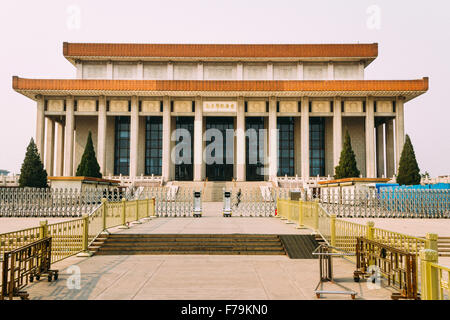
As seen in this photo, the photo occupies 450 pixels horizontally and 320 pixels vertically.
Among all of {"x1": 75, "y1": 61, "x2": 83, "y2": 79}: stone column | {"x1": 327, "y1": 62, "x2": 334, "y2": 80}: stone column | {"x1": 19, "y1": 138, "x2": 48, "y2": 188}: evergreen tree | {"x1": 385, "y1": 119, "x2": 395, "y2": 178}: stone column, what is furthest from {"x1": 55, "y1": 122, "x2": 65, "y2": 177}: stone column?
{"x1": 385, "y1": 119, "x2": 395, "y2": 178}: stone column

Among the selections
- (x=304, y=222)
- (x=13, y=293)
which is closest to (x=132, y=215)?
(x=304, y=222)

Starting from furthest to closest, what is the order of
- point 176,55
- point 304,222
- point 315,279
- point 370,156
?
point 176,55 → point 370,156 → point 304,222 → point 315,279

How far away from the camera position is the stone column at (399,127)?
48.8m

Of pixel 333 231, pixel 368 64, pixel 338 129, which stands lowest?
pixel 333 231

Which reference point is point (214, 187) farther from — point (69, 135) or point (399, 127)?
point (399, 127)

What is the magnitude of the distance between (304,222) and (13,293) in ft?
35.3

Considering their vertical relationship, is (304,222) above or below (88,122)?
below

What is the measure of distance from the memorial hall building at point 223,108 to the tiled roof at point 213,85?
0.41ft

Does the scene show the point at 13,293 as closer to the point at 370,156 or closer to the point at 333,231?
the point at 333,231

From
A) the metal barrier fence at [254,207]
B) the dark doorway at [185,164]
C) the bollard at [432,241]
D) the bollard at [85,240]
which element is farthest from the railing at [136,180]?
the bollard at [432,241]
